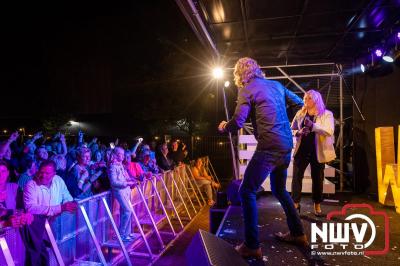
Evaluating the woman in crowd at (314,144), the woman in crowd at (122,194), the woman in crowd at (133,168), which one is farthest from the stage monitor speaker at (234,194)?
the woman in crowd at (133,168)

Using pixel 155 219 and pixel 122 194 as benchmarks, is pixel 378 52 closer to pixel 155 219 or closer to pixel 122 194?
pixel 122 194

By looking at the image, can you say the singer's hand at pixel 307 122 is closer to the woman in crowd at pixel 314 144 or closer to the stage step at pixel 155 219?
the woman in crowd at pixel 314 144

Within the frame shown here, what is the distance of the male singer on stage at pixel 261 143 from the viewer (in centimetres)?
250

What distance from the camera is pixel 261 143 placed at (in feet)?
8.39

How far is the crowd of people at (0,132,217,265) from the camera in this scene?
132 inches

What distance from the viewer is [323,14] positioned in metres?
4.50

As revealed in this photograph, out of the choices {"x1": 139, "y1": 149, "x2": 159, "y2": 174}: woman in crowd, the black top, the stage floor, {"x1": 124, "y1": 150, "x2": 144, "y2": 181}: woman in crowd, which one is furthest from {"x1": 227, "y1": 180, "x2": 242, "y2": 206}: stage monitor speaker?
{"x1": 139, "y1": 149, "x2": 159, "y2": 174}: woman in crowd

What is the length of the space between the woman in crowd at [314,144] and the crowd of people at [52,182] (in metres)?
3.14

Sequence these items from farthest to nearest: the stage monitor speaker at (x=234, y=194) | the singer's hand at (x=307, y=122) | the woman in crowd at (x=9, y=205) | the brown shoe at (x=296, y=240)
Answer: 1. the stage monitor speaker at (x=234, y=194)
2. the singer's hand at (x=307, y=122)
3. the woman in crowd at (x=9, y=205)
4. the brown shoe at (x=296, y=240)

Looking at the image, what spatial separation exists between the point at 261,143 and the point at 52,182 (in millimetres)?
3209

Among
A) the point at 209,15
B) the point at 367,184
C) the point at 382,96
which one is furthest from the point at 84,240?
the point at 382,96

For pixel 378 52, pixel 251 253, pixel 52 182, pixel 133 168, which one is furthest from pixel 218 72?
pixel 251 253

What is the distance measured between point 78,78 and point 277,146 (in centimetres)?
2303

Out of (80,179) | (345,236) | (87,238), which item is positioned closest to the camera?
(345,236)
